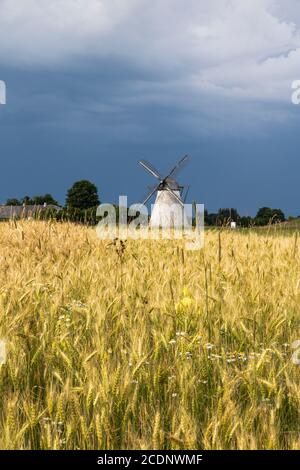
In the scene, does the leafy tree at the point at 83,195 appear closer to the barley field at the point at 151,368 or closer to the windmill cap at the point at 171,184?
the windmill cap at the point at 171,184

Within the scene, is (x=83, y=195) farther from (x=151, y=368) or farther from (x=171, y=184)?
(x=151, y=368)

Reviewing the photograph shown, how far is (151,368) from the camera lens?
10.1 ft

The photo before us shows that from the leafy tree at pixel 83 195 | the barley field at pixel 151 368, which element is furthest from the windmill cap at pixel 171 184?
the barley field at pixel 151 368

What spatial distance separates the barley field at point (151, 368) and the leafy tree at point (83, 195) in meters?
75.2

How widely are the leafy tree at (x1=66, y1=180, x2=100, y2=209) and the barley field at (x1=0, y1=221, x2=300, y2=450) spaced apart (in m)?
75.2

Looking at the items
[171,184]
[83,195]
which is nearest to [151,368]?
[171,184]

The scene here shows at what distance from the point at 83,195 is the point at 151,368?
78675mm

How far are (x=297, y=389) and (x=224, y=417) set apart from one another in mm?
615

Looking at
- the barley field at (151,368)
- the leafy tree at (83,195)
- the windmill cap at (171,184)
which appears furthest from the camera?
the leafy tree at (83,195)

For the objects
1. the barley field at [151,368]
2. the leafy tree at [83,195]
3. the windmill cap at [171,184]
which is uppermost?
the leafy tree at [83,195]

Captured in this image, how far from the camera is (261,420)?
263cm

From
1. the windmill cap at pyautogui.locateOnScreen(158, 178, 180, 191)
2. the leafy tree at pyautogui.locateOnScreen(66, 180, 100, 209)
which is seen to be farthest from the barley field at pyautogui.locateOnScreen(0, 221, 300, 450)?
the leafy tree at pyautogui.locateOnScreen(66, 180, 100, 209)

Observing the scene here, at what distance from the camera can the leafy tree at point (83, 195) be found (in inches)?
3157
